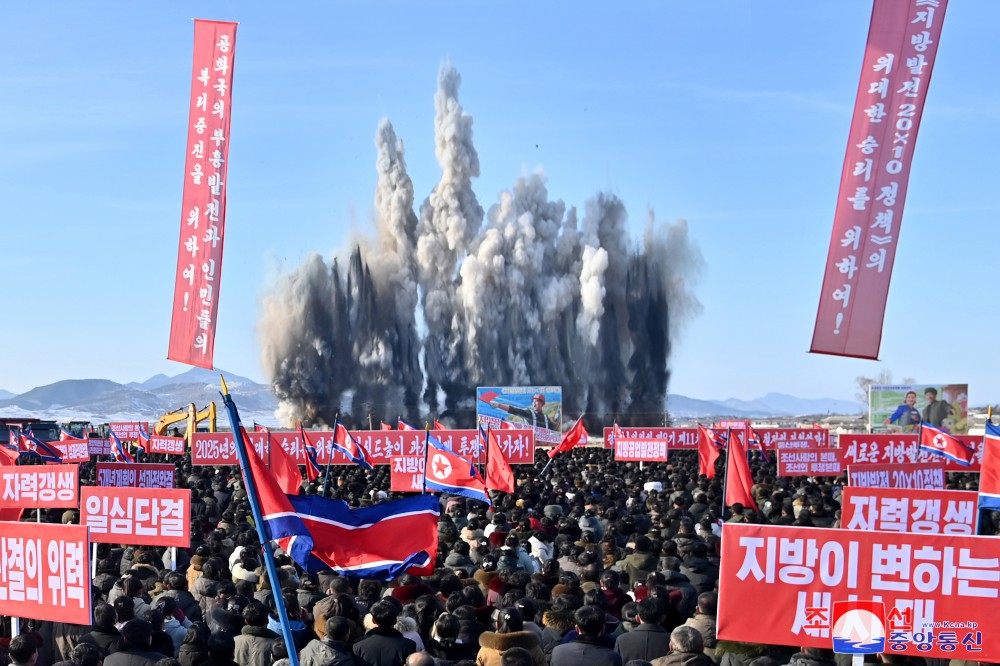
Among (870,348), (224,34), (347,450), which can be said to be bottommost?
(347,450)

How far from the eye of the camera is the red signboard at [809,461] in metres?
19.0

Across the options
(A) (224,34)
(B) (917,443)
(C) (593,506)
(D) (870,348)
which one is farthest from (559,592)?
(B) (917,443)

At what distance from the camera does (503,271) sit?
68.5 meters

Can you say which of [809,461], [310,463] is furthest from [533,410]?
[809,461]

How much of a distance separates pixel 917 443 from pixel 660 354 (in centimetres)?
5114

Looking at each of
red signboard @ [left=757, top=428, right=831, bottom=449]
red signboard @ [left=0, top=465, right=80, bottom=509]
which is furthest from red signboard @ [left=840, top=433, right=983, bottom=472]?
red signboard @ [left=0, top=465, right=80, bottom=509]

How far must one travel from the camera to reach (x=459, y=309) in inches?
2751

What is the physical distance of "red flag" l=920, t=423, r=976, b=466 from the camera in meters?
18.9

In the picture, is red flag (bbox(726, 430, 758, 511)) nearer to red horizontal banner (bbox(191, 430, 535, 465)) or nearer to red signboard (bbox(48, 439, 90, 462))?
red horizontal banner (bbox(191, 430, 535, 465))

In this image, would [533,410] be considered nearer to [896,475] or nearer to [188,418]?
[188,418]

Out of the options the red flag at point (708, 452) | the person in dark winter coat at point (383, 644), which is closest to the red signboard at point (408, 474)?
the red flag at point (708, 452)

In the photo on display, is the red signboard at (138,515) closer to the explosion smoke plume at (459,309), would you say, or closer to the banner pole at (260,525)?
the banner pole at (260,525)

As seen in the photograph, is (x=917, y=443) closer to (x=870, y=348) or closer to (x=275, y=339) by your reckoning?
(x=870, y=348)

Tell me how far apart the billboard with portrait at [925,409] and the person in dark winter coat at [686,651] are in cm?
4094
